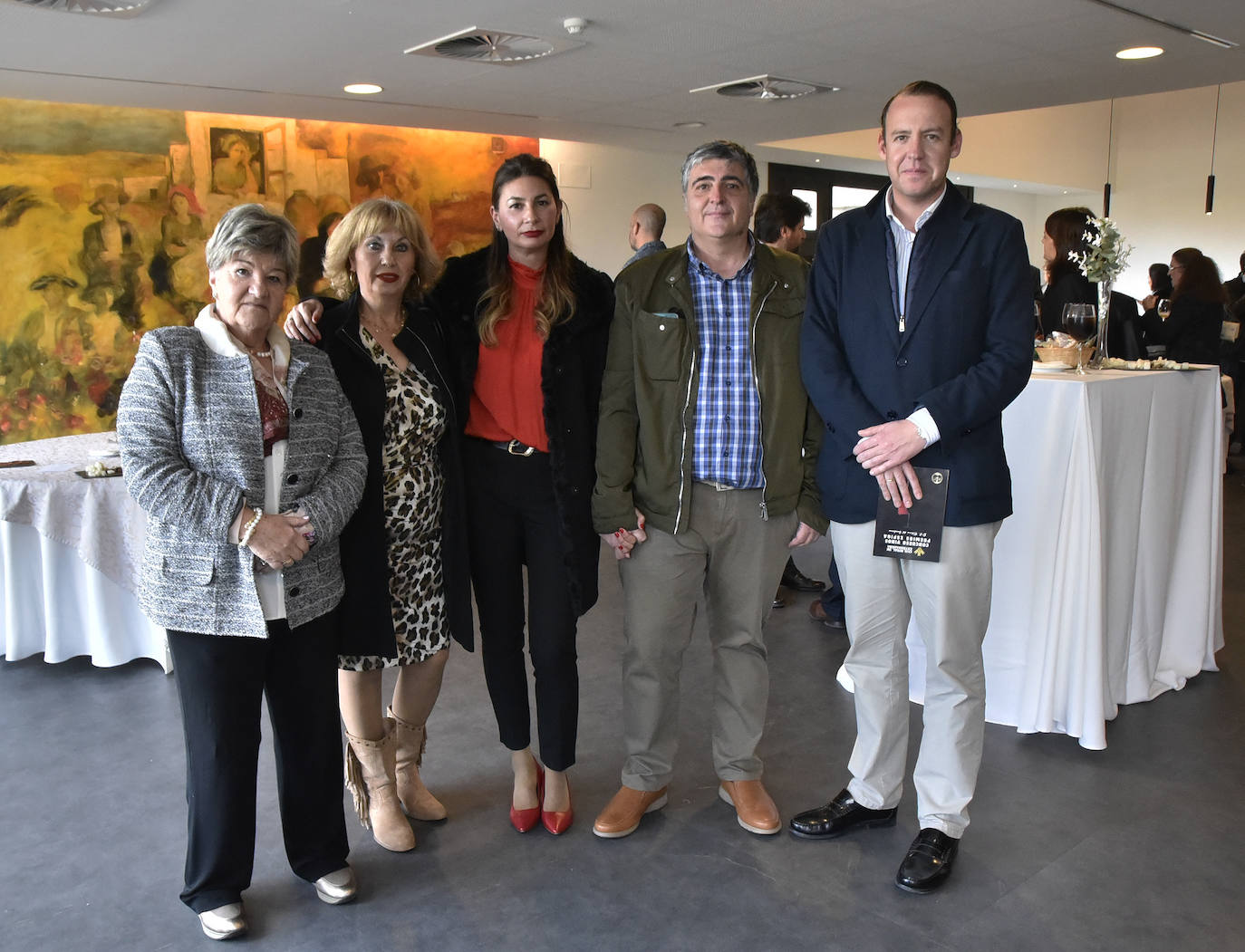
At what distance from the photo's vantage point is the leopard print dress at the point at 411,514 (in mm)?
2570

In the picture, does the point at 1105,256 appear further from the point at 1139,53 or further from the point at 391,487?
the point at 391,487

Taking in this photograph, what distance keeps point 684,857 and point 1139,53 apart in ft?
15.7

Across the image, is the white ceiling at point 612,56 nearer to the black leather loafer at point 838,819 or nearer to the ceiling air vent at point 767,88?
the ceiling air vent at point 767,88

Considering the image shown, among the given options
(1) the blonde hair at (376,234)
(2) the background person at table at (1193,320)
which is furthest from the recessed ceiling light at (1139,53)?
(1) the blonde hair at (376,234)

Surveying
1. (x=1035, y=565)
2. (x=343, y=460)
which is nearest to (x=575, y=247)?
(x=1035, y=565)

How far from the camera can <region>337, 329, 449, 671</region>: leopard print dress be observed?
8.43 ft

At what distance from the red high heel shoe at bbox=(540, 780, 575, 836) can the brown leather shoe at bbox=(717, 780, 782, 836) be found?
47 cm

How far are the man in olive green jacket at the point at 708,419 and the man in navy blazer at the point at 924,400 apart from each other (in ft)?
0.33

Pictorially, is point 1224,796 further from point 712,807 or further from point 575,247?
point 575,247

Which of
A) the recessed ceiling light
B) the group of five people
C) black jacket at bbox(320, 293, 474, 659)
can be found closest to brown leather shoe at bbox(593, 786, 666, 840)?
the group of five people

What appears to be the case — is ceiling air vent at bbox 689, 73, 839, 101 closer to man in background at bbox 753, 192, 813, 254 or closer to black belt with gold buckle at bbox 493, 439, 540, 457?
man in background at bbox 753, 192, 813, 254

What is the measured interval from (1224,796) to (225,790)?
9.33 ft

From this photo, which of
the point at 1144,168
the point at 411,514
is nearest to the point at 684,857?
the point at 411,514

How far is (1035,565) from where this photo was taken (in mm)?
3469
